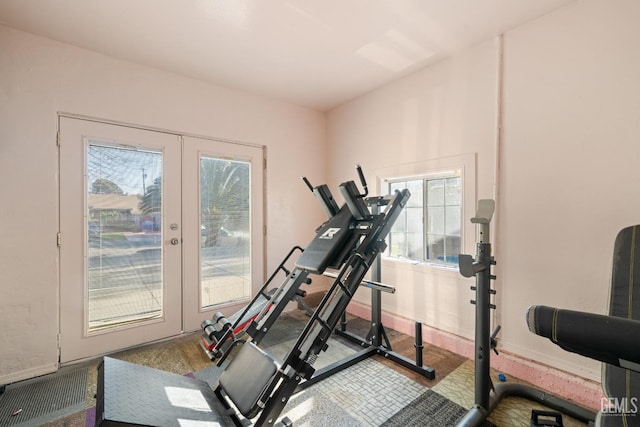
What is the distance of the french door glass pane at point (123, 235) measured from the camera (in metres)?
2.63

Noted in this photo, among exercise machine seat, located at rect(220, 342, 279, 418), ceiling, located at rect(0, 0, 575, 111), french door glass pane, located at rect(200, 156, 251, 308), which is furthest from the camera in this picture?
french door glass pane, located at rect(200, 156, 251, 308)

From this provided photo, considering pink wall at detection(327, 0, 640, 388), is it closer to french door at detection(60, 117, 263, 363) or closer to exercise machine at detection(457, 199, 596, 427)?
exercise machine at detection(457, 199, 596, 427)

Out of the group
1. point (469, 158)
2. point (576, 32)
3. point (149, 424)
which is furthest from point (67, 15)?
point (576, 32)

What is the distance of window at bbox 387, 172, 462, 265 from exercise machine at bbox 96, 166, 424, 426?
115 cm

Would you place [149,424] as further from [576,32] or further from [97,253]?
[576,32]

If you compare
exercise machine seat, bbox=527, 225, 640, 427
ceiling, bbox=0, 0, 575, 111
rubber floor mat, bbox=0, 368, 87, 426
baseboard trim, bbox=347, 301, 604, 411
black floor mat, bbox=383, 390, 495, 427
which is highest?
ceiling, bbox=0, 0, 575, 111

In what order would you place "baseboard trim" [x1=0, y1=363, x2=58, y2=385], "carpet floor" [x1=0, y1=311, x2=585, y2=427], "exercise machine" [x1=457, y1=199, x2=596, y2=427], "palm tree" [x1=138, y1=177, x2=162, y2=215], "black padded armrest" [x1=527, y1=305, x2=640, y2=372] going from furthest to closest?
"palm tree" [x1=138, y1=177, x2=162, y2=215]
"baseboard trim" [x1=0, y1=363, x2=58, y2=385]
"carpet floor" [x1=0, y1=311, x2=585, y2=427]
"exercise machine" [x1=457, y1=199, x2=596, y2=427]
"black padded armrest" [x1=527, y1=305, x2=640, y2=372]

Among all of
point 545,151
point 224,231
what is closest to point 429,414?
point 545,151

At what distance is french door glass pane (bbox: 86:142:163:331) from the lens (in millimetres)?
2629

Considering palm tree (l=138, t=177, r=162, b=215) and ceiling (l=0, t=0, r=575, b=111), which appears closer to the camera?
ceiling (l=0, t=0, r=575, b=111)

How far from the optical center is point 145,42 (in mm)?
2451

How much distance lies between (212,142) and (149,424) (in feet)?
9.00

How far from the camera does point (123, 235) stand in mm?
2756

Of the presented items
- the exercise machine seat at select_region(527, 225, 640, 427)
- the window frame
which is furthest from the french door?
the exercise machine seat at select_region(527, 225, 640, 427)
